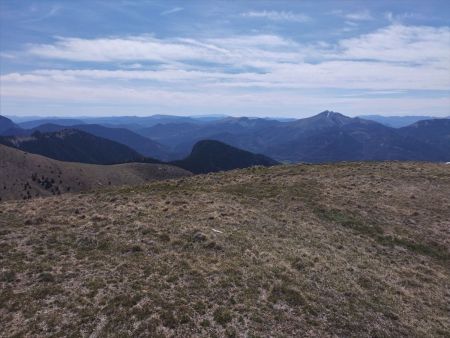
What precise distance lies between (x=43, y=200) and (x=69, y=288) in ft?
80.9

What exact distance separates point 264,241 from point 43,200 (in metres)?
26.1

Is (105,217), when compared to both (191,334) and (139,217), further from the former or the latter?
(191,334)

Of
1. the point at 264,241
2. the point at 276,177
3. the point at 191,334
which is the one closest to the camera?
the point at 191,334

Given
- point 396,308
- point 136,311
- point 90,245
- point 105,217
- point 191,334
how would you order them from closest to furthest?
point 191,334, point 136,311, point 396,308, point 90,245, point 105,217

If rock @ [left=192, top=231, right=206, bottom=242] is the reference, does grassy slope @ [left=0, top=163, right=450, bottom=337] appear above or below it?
below

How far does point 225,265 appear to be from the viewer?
22984 millimetres

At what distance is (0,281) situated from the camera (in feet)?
65.1

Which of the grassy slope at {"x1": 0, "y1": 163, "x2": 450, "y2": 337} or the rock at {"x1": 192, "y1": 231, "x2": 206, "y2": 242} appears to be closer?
the grassy slope at {"x1": 0, "y1": 163, "x2": 450, "y2": 337}

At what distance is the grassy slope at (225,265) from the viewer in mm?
17578

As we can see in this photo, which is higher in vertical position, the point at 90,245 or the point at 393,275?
the point at 90,245

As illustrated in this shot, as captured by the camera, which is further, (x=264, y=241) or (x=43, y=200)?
(x=43, y=200)

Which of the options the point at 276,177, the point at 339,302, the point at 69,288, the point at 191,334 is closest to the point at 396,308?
the point at 339,302

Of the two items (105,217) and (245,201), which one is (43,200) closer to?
(105,217)

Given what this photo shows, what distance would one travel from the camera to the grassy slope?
17578mm
